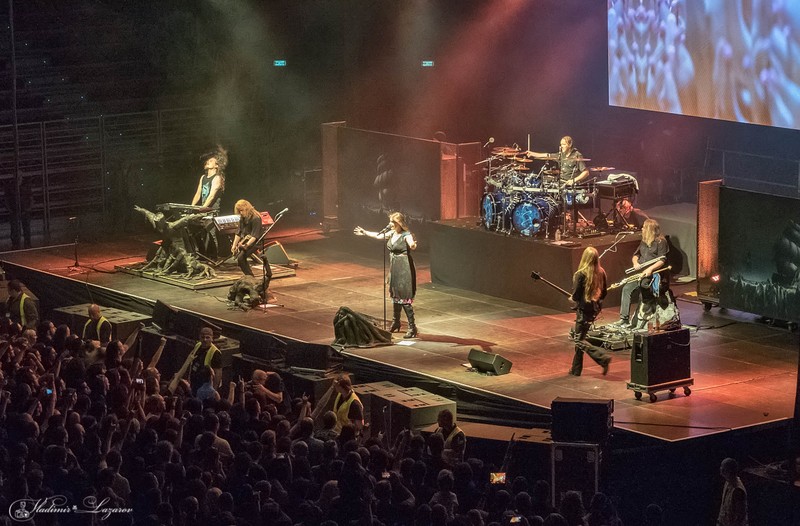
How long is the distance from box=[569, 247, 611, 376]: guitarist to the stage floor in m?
0.19

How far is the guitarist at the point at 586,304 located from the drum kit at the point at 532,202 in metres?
3.68

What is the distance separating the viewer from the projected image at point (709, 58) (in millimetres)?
19188

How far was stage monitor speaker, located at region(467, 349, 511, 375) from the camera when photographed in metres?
16.0

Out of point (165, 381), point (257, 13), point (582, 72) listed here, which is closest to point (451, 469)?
point (165, 381)

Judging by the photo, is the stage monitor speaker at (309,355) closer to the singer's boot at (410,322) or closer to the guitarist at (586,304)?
the singer's boot at (410,322)

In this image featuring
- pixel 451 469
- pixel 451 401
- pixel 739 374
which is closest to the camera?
pixel 451 469

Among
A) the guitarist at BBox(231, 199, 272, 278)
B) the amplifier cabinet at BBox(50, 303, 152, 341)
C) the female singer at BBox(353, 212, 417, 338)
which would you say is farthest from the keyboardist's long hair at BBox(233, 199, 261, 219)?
the female singer at BBox(353, 212, 417, 338)

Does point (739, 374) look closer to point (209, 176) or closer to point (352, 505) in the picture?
point (352, 505)

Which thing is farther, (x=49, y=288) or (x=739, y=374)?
(x=49, y=288)

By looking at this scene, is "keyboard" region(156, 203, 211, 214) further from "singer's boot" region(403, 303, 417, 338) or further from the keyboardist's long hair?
"singer's boot" region(403, 303, 417, 338)

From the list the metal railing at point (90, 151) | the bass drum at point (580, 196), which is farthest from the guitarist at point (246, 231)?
the metal railing at point (90, 151)

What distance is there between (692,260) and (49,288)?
8924 millimetres

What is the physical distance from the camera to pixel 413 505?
10594mm

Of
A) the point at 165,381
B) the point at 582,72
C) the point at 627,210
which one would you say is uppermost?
the point at 582,72
